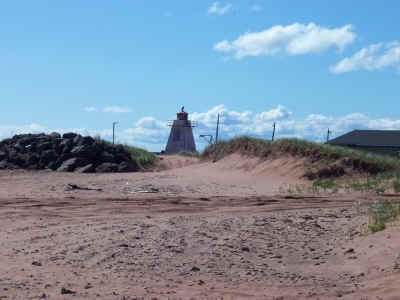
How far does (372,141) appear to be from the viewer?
3834 cm

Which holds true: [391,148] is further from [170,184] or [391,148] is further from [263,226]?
[263,226]

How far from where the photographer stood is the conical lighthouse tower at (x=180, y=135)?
1833 inches

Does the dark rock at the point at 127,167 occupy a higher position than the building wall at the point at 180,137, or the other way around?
the building wall at the point at 180,137

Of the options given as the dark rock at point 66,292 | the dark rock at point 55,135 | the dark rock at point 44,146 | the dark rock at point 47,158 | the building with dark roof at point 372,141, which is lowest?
the dark rock at point 66,292

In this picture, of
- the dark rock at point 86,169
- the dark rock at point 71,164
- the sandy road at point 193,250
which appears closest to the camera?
the sandy road at point 193,250

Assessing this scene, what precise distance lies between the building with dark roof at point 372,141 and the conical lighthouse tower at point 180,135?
12656 mm

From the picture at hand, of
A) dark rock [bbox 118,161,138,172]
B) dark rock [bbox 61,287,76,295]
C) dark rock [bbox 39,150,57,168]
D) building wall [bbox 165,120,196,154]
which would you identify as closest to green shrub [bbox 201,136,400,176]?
dark rock [bbox 118,161,138,172]

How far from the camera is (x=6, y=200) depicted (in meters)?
11.8

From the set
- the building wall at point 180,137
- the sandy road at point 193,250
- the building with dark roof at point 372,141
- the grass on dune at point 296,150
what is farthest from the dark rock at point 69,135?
the building wall at point 180,137

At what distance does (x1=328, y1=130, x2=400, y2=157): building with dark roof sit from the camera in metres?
37.0

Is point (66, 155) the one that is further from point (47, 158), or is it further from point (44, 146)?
point (44, 146)

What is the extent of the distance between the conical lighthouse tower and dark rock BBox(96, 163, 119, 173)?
23.6m

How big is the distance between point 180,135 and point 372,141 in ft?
51.6

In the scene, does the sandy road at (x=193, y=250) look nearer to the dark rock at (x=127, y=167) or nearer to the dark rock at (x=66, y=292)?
the dark rock at (x=66, y=292)
